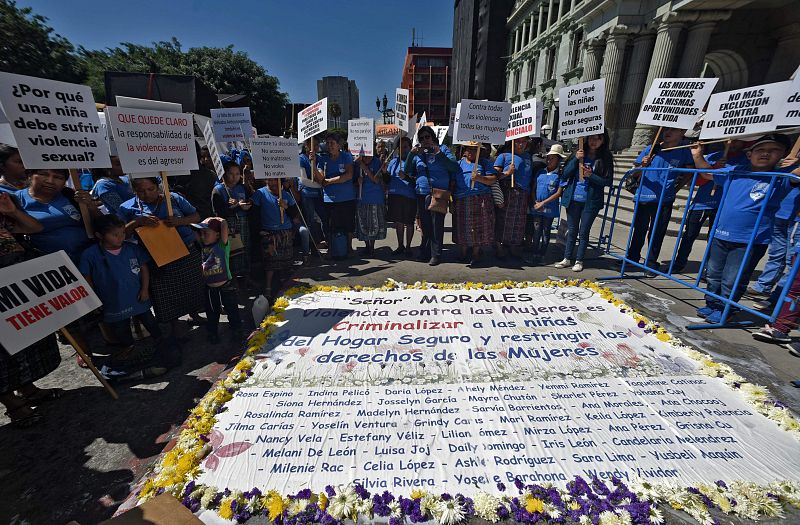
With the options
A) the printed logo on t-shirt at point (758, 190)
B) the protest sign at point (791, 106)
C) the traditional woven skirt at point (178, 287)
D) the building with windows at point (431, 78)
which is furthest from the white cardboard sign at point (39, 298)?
the building with windows at point (431, 78)

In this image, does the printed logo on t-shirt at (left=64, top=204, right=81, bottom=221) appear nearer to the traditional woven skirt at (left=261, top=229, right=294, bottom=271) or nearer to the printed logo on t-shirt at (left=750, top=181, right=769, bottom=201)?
the traditional woven skirt at (left=261, top=229, right=294, bottom=271)

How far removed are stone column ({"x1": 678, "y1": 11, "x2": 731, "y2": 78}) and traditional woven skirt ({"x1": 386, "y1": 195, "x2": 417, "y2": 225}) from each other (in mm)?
15648

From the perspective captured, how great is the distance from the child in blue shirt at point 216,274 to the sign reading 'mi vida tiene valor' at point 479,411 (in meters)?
0.72

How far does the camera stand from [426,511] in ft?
6.01

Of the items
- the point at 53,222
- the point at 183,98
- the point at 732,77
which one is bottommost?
the point at 53,222

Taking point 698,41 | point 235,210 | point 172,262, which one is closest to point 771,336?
point 172,262

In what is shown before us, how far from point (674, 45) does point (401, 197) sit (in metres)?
16.0

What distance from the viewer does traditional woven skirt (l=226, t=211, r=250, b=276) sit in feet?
14.4

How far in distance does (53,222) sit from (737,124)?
721 cm

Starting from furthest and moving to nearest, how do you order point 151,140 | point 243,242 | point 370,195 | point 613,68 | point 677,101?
point 613,68, point 370,195, point 243,242, point 677,101, point 151,140

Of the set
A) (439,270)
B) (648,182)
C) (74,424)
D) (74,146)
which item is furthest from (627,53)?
(74,424)

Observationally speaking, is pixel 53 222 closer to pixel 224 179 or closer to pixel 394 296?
pixel 224 179

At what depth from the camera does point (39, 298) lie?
252 centimetres

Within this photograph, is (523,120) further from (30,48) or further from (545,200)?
(30,48)
